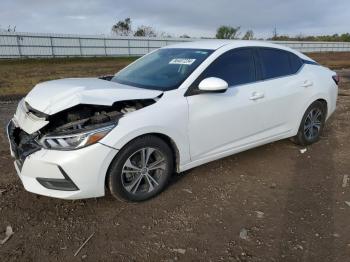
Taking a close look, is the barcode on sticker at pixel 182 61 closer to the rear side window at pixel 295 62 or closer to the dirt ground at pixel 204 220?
the dirt ground at pixel 204 220

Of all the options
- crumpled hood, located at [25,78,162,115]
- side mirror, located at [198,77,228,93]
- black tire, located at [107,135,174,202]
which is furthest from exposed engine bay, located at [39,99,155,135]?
side mirror, located at [198,77,228,93]

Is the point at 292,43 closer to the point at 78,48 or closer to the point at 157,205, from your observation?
the point at 78,48

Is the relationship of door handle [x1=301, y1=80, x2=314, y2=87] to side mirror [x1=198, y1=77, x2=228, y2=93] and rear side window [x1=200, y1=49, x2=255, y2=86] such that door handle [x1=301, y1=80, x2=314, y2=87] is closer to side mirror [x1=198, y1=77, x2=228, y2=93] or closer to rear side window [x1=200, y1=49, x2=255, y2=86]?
rear side window [x1=200, y1=49, x2=255, y2=86]

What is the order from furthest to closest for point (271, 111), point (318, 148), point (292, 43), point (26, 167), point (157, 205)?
point (292, 43), point (318, 148), point (271, 111), point (157, 205), point (26, 167)

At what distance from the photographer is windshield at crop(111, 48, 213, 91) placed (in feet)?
13.1

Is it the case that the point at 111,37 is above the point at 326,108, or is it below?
above

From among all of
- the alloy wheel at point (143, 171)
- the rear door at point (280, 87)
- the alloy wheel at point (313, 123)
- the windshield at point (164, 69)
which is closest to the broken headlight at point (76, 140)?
the alloy wheel at point (143, 171)

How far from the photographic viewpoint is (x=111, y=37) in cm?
3350

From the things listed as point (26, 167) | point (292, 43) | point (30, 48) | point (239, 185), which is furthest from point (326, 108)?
point (292, 43)

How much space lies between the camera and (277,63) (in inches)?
195

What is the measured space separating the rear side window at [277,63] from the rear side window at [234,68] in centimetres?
25

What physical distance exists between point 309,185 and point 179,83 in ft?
6.51

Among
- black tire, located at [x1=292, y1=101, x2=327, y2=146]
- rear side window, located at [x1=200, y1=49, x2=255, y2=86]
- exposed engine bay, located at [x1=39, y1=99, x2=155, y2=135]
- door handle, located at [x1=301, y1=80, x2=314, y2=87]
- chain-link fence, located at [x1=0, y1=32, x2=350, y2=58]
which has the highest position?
chain-link fence, located at [x1=0, y1=32, x2=350, y2=58]

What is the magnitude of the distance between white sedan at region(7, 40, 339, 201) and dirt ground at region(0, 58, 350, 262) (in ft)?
0.92
